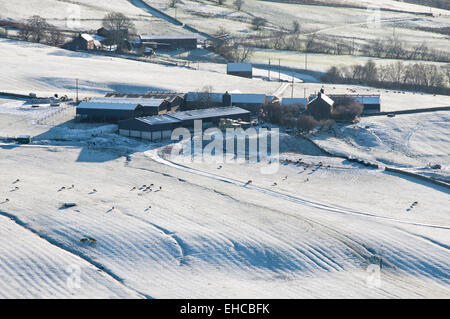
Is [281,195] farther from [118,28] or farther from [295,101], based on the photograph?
[118,28]

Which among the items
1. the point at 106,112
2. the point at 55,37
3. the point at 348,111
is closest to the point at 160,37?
the point at 55,37

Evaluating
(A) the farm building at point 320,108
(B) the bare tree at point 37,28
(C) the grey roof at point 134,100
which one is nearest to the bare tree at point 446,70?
(A) the farm building at point 320,108

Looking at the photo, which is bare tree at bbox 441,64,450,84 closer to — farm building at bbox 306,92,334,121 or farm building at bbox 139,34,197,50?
farm building at bbox 306,92,334,121

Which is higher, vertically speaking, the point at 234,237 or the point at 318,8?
the point at 318,8

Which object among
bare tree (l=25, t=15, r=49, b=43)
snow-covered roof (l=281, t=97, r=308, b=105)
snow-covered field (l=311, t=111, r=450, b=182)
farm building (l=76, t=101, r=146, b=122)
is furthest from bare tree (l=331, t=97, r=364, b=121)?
bare tree (l=25, t=15, r=49, b=43)

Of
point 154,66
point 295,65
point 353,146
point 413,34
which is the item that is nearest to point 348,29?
point 413,34
